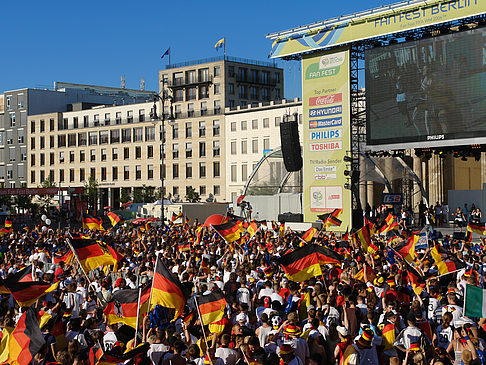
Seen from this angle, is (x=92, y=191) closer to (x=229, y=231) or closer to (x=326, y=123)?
(x=326, y=123)

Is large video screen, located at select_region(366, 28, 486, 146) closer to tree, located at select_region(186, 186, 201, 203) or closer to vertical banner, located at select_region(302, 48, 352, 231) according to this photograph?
vertical banner, located at select_region(302, 48, 352, 231)

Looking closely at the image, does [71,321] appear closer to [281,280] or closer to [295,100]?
[281,280]

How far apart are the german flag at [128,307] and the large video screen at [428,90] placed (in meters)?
24.7

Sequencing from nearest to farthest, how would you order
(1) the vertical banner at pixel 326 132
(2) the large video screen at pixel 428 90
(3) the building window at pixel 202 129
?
(2) the large video screen at pixel 428 90
(1) the vertical banner at pixel 326 132
(3) the building window at pixel 202 129

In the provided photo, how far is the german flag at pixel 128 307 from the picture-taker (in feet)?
35.4

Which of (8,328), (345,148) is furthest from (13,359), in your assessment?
(345,148)

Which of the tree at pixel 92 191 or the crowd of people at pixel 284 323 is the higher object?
the tree at pixel 92 191

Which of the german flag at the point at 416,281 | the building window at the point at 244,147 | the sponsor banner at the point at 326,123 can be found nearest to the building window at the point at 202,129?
the building window at the point at 244,147

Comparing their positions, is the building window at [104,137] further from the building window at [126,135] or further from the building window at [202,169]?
the building window at [202,169]

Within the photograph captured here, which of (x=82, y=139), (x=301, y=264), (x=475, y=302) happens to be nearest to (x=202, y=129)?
(x=82, y=139)

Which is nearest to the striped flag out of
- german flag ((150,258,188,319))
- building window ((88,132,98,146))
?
german flag ((150,258,188,319))

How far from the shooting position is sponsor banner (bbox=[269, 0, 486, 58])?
33256 millimetres

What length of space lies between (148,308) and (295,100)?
6087 centimetres

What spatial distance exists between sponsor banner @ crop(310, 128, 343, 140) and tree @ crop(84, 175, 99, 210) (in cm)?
4814
